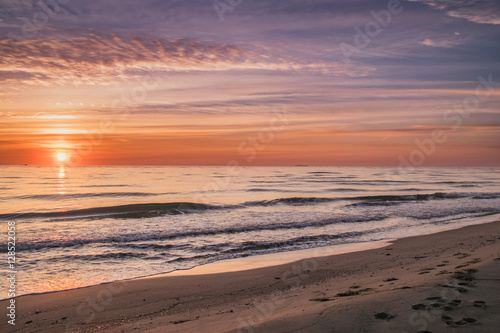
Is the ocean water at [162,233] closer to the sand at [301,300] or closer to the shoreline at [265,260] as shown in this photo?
the shoreline at [265,260]

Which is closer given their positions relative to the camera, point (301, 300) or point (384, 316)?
point (384, 316)

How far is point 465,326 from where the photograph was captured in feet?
14.3

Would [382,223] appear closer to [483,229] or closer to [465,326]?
[483,229]

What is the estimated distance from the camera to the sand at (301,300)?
16.0ft

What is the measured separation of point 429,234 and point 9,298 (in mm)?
15514

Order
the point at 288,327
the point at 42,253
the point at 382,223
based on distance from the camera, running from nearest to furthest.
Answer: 1. the point at 288,327
2. the point at 42,253
3. the point at 382,223

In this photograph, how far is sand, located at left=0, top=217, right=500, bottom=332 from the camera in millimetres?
4871

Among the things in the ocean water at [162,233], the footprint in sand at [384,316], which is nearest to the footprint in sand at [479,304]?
the footprint in sand at [384,316]

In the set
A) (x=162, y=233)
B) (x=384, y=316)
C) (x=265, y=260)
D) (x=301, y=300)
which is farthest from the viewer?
(x=162, y=233)

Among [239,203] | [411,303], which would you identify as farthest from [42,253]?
[239,203]

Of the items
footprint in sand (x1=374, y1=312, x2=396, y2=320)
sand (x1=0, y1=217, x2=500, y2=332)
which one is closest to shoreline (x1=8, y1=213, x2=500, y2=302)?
sand (x1=0, y1=217, x2=500, y2=332)

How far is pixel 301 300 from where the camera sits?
6.64m

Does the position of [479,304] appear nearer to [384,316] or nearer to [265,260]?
[384,316]

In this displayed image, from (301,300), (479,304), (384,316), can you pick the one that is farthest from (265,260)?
(479,304)
